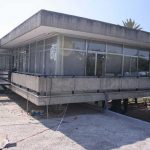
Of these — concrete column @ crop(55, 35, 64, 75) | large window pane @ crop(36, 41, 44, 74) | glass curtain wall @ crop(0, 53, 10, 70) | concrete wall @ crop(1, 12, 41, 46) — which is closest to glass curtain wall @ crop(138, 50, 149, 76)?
concrete column @ crop(55, 35, 64, 75)

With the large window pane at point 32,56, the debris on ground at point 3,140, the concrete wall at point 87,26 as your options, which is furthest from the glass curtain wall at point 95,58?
the debris on ground at point 3,140

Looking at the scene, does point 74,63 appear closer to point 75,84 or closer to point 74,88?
point 75,84

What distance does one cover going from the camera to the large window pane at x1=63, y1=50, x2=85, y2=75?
14.0 m

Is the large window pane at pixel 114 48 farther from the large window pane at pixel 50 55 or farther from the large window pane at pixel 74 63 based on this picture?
the large window pane at pixel 50 55

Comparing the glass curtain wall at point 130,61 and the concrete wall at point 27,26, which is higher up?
the concrete wall at point 27,26

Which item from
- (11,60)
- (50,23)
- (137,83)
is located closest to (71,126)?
(50,23)

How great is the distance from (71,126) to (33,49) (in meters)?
9.74

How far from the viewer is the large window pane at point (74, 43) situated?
543 inches

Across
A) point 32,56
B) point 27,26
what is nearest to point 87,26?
point 27,26

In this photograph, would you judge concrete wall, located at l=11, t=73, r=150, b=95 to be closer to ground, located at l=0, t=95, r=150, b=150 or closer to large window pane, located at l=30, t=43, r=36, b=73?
ground, located at l=0, t=95, r=150, b=150

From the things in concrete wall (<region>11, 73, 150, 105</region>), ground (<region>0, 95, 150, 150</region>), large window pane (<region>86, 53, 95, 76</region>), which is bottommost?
ground (<region>0, 95, 150, 150</region>)

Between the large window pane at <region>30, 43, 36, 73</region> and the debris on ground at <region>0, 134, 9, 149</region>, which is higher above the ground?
the large window pane at <region>30, 43, 36, 73</region>

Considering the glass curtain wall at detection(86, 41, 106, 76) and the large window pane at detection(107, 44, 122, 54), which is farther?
the large window pane at detection(107, 44, 122, 54)

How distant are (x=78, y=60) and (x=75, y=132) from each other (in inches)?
249
